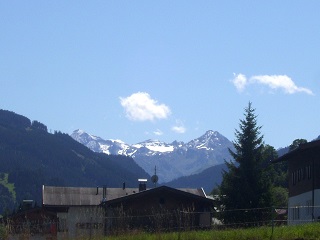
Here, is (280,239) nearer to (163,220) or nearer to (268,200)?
(163,220)

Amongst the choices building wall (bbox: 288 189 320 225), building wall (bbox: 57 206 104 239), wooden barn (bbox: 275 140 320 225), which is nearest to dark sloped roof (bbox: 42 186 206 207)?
building wall (bbox: 57 206 104 239)

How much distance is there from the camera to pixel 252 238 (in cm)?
2709

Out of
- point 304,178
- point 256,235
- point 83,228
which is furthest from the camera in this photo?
point 304,178

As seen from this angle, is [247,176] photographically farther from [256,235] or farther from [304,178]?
[256,235]

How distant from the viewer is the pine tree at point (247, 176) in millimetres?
50650

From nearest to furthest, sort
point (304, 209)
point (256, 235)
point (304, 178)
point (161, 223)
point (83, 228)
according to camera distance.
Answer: point (256, 235) → point (161, 223) → point (83, 228) → point (304, 209) → point (304, 178)

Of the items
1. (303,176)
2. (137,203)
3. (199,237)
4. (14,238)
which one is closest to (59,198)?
(137,203)

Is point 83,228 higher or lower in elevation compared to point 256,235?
lower

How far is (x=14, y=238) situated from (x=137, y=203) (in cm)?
2230

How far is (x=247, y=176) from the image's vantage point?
51594 mm

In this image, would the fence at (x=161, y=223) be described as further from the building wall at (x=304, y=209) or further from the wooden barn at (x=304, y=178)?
the wooden barn at (x=304, y=178)

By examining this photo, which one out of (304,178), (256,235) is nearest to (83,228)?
(256,235)

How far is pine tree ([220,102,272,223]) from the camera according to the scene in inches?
1994

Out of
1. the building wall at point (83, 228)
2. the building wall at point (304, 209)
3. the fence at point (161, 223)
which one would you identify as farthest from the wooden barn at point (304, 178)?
the building wall at point (83, 228)
